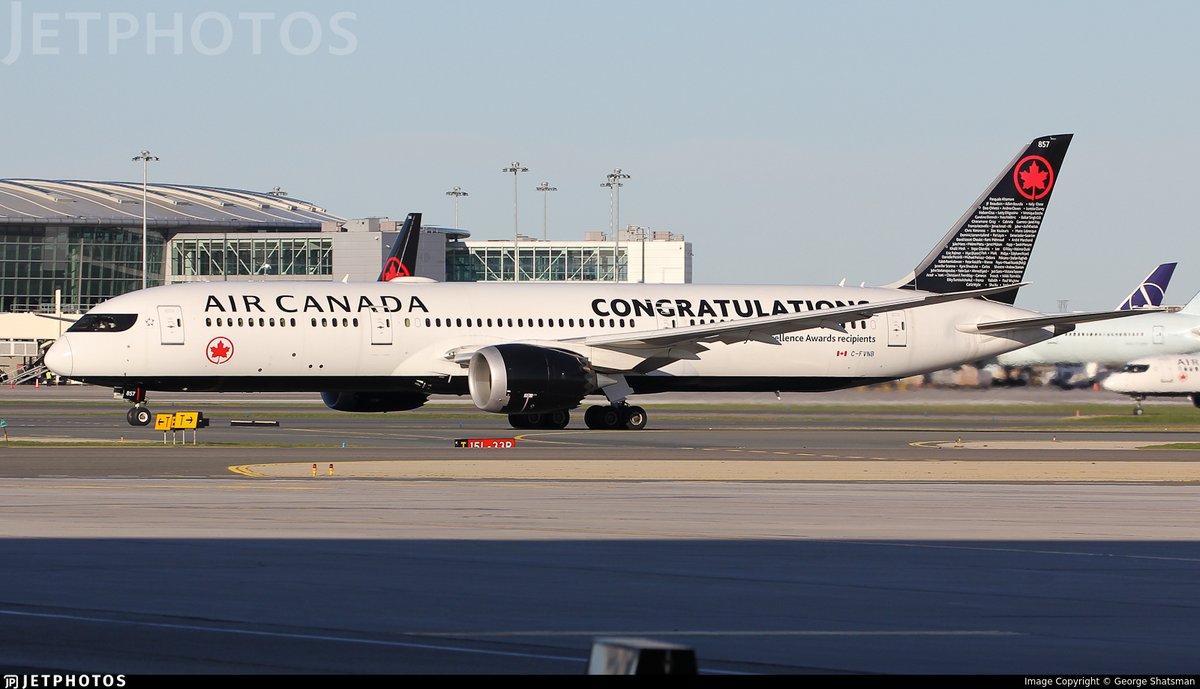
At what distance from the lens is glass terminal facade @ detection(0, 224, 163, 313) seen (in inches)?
5103

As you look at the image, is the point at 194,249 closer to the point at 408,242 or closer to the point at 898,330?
the point at 408,242

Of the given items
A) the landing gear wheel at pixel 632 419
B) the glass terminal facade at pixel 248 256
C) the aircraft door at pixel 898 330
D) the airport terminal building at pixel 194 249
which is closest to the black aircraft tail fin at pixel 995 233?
the aircraft door at pixel 898 330

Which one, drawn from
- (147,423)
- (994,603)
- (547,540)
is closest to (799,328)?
(147,423)

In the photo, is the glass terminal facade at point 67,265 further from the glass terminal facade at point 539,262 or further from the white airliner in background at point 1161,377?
the white airliner in background at point 1161,377

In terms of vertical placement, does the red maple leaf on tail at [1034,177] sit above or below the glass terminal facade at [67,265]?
below

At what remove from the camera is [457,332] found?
1676 inches

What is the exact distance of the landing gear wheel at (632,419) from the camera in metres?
43.2

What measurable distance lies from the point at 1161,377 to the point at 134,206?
9397cm

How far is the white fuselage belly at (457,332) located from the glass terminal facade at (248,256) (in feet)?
268

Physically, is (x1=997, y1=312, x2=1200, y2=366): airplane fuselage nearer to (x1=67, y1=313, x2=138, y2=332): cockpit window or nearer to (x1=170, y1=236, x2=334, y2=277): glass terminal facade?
(x1=67, y1=313, x2=138, y2=332): cockpit window

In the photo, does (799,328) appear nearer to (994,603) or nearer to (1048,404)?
(1048,404)

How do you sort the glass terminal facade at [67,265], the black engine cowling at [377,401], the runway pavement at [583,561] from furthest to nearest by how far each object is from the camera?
the glass terminal facade at [67,265], the black engine cowling at [377,401], the runway pavement at [583,561]

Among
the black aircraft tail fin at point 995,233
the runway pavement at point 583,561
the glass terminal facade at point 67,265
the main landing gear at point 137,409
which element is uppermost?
the glass terminal facade at point 67,265

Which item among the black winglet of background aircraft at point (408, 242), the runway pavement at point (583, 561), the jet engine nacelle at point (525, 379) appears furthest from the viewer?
the black winglet of background aircraft at point (408, 242)
